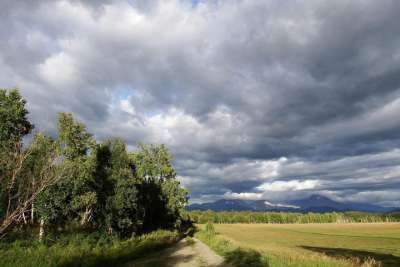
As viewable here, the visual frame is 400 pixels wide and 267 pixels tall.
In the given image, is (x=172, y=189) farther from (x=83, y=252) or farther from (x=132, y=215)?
(x=83, y=252)

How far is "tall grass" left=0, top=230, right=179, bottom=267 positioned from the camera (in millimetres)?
18903

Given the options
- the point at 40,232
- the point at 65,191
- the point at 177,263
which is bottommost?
the point at 177,263

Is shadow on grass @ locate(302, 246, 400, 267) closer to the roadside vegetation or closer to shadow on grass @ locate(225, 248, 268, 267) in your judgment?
shadow on grass @ locate(225, 248, 268, 267)

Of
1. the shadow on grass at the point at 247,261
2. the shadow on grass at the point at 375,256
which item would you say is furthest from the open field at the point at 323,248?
the shadow on grass at the point at 247,261

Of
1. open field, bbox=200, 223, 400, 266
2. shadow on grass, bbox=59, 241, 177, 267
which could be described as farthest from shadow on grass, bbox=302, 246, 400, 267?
shadow on grass, bbox=59, 241, 177, 267

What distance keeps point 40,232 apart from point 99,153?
1776 centimetres

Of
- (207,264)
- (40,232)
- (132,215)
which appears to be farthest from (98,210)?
(207,264)

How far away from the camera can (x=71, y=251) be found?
23297 millimetres

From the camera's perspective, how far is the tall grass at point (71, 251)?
1890cm

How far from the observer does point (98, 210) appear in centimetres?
3756

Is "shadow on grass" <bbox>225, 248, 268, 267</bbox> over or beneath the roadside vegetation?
beneath

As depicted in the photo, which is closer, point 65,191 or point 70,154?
point 65,191

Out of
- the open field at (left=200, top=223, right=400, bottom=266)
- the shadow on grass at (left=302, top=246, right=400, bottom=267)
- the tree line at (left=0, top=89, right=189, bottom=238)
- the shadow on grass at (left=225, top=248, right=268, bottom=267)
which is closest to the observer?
the shadow on grass at (left=225, top=248, right=268, bottom=267)

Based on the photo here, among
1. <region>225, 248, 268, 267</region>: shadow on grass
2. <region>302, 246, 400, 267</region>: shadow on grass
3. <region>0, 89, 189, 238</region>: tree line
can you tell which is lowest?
<region>302, 246, 400, 267</region>: shadow on grass
